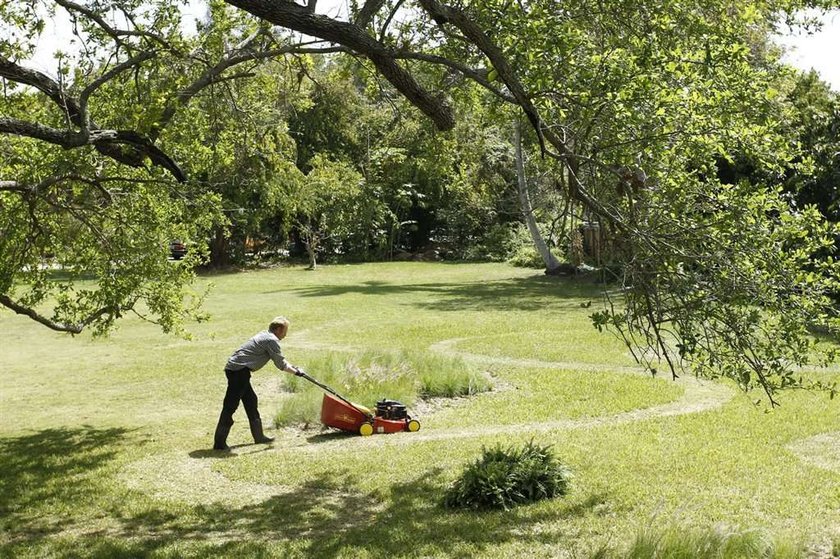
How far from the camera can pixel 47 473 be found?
12672 mm

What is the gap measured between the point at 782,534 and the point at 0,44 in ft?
35.0

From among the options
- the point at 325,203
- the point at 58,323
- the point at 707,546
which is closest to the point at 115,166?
the point at 58,323

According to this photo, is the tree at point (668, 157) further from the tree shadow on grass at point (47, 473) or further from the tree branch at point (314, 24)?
the tree shadow on grass at point (47, 473)

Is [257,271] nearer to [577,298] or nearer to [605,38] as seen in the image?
[577,298]

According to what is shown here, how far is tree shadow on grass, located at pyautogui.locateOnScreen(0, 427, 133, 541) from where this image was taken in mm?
10547

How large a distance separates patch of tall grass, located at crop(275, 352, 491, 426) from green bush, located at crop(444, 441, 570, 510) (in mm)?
5144

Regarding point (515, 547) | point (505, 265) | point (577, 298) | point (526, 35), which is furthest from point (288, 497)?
point (505, 265)

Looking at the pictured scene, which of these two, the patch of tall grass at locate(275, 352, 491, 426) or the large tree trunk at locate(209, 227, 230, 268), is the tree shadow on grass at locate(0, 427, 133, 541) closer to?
the patch of tall grass at locate(275, 352, 491, 426)

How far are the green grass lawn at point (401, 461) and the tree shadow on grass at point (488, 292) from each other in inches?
245

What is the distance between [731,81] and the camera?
907 centimetres

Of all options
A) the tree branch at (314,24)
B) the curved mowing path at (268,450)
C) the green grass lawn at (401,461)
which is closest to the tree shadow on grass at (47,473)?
the green grass lawn at (401,461)

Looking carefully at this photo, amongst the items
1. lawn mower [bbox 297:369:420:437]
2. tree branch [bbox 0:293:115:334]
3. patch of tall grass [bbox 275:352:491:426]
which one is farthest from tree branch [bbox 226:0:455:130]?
patch of tall grass [bbox 275:352:491:426]

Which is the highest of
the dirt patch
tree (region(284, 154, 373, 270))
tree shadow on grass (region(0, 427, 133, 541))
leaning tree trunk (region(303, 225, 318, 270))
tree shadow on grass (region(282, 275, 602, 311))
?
tree (region(284, 154, 373, 270))

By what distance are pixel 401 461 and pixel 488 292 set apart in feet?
71.6
